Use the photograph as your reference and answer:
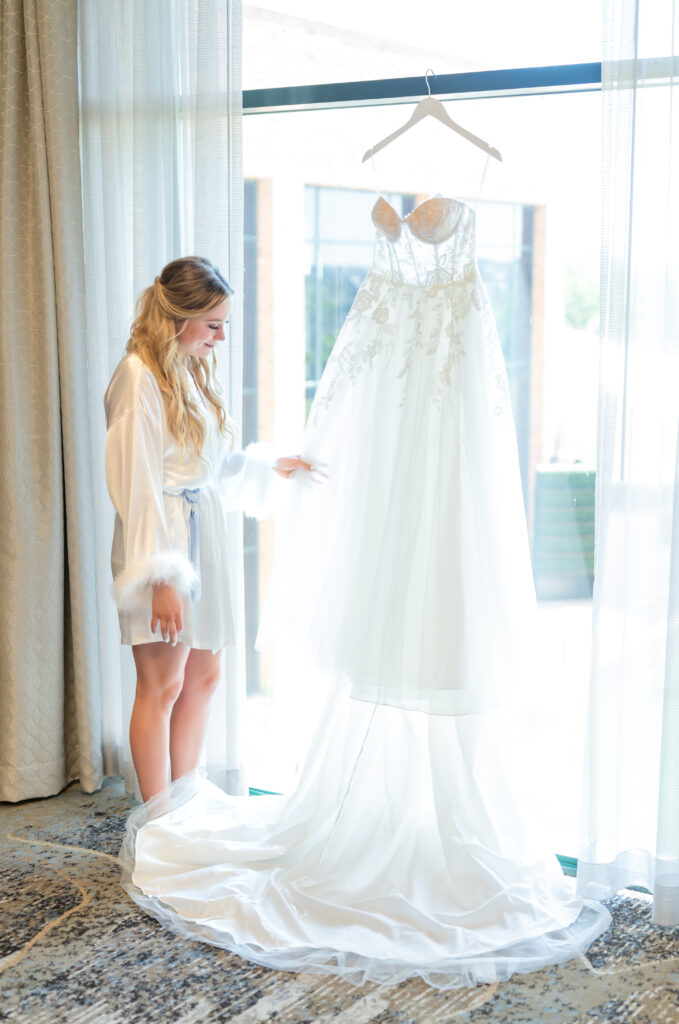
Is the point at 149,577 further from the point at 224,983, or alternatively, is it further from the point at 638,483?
the point at 638,483

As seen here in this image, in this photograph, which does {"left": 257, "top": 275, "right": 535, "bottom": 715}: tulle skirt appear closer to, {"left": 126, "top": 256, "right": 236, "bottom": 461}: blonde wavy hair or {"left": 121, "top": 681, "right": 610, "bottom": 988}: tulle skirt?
{"left": 121, "top": 681, "right": 610, "bottom": 988}: tulle skirt

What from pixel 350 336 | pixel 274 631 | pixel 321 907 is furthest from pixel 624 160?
pixel 321 907

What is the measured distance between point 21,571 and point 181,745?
0.75 meters

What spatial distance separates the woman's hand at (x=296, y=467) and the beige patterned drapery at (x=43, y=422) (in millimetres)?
760

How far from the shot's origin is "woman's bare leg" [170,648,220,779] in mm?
2777

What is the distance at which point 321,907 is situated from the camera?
7.51 feet

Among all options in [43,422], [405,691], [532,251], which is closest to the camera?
[405,691]

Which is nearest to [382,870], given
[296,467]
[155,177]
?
[296,467]

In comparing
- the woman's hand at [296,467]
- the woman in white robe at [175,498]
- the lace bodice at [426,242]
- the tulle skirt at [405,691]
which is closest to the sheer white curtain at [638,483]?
the tulle skirt at [405,691]

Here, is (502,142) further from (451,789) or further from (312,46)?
(451,789)

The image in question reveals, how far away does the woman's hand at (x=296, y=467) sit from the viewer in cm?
248

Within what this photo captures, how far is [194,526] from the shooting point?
2.63 metres

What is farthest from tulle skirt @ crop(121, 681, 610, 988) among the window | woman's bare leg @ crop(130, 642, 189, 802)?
the window

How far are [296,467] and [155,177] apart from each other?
3.30ft
